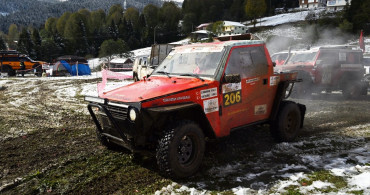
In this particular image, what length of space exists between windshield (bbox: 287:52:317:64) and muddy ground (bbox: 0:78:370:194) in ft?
14.6

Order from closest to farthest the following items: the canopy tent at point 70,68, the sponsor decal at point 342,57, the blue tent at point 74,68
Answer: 1. the sponsor decal at point 342,57
2. the canopy tent at point 70,68
3. the blue tent at point 74,68

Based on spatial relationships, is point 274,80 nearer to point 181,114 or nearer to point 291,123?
point 291,123

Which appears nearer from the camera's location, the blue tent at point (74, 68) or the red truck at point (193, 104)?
the red truck at point (193, 104)

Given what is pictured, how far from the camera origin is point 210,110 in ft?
14.6

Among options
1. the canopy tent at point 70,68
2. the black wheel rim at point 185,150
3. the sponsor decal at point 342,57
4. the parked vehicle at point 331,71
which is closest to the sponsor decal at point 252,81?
the black wheel rim at point 185,150

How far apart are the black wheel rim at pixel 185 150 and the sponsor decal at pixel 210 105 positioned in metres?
0.54

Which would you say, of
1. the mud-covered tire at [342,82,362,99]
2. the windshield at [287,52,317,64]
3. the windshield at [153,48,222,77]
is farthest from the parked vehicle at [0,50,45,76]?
the mud-covered tire at [342,82,362,99]

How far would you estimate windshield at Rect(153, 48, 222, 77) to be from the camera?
4809 millimetres

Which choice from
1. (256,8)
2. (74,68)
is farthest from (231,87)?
(256,8)

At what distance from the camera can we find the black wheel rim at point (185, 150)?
4148 millimetres

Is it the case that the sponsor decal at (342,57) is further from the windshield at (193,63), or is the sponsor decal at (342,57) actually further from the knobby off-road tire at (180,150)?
the knobby off-road tire at (180,150)

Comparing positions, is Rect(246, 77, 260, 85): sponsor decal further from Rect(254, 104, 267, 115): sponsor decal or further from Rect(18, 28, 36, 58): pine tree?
Rect(18, 28, 36, 58): pine tree

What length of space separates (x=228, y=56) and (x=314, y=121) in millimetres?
4295

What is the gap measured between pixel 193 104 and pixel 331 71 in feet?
30.0
